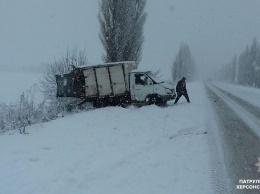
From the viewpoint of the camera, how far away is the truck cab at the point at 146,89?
16344 mm

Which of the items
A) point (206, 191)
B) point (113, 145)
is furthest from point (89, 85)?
point (206, 191)

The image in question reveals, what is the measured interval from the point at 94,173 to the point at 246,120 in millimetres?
8800

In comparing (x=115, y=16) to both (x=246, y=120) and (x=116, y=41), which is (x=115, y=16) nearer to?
(x=116, y=41)

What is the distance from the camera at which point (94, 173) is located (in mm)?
5969

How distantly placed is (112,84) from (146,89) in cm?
190

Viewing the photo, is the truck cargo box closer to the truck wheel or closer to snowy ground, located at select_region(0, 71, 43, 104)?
the truck wheel

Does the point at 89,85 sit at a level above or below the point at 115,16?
below

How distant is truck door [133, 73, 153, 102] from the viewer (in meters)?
16.4

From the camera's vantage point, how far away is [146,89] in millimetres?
16359

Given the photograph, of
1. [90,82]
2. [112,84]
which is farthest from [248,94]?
[90,82]

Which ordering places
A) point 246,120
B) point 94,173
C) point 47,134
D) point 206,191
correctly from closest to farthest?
point 206,191 → point 94,173 → point 47,134 → point 246,120

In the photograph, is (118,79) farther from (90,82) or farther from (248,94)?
(248,94)

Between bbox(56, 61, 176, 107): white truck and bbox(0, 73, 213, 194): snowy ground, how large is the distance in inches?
215

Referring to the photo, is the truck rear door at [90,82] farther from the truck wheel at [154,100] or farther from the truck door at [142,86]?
the truck wheel at [154,100]
